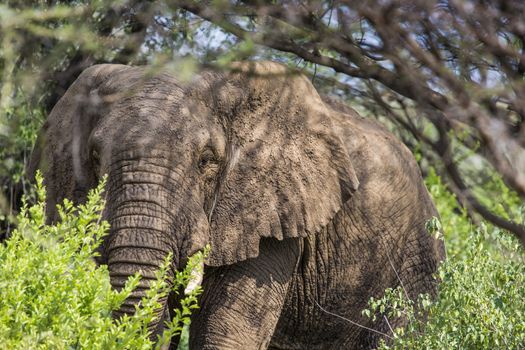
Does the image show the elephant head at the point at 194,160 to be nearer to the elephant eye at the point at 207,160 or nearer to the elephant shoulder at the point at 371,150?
the elephant eye at the point at 207,160

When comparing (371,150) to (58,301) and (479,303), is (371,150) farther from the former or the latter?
(58,301)

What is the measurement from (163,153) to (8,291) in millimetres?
1317

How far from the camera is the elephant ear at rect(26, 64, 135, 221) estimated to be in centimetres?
532

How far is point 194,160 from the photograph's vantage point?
507cm

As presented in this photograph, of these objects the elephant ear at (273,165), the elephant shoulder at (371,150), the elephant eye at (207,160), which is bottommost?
the elephant shoulder at (371,150)

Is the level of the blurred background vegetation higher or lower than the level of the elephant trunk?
higher

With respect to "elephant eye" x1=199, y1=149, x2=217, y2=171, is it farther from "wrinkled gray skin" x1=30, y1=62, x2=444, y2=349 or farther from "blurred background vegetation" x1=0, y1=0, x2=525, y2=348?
"blurred background vegetation" x1=0, y1=0, x2=525, y2=348

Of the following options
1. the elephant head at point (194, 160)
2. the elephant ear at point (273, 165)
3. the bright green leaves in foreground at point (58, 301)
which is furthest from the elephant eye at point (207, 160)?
the bright green leaves in foreground at point (58, 301)

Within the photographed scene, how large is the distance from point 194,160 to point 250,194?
16.7 inches

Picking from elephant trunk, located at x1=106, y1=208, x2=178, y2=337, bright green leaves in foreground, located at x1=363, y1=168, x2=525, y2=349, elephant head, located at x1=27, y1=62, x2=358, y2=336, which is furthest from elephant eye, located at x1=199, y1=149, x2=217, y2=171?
bright green leaves in foreground, located at x1=363, y1=168, x2=525, y2=349

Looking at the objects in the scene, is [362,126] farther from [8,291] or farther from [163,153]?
[8,291]

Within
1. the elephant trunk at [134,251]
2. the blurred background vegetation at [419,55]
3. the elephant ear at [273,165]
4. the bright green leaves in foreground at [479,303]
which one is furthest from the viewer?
the elephant ear at [273,165]

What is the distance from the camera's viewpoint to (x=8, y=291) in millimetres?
3762

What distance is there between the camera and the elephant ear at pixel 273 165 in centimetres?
531
